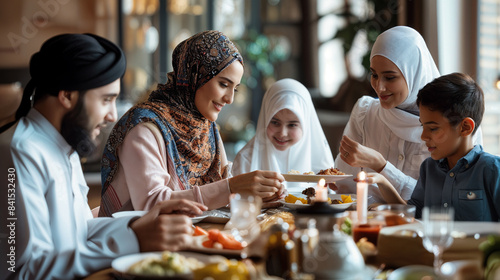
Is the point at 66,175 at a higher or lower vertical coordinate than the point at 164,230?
higher

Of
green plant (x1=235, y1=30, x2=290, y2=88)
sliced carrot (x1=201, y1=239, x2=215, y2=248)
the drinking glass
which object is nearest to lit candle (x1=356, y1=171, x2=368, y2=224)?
the drinking glass

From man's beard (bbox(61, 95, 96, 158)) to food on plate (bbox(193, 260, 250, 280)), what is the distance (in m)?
0.65

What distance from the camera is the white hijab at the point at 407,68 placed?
2.84 metres

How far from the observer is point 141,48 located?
7.77 m

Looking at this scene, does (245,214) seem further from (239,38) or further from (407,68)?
(239,38)

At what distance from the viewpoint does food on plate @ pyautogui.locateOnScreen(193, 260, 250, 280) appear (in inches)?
47.4

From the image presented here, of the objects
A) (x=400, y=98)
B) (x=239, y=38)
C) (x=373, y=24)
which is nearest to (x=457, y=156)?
(x=400, y=98)

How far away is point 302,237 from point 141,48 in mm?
6812

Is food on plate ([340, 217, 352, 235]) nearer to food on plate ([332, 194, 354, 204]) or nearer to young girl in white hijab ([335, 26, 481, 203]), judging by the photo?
food on plate ([332, 194, 354, 204])

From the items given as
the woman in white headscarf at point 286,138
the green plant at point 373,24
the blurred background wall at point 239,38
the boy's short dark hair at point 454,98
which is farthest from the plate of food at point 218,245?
the blurred background wall at point 239,38

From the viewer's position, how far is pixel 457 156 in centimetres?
228

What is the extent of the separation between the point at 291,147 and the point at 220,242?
5.93ft

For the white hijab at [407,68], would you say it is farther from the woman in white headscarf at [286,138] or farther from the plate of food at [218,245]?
the plate of food at [218,245]

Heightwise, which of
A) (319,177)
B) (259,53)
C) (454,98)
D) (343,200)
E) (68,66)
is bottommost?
(343,200)
